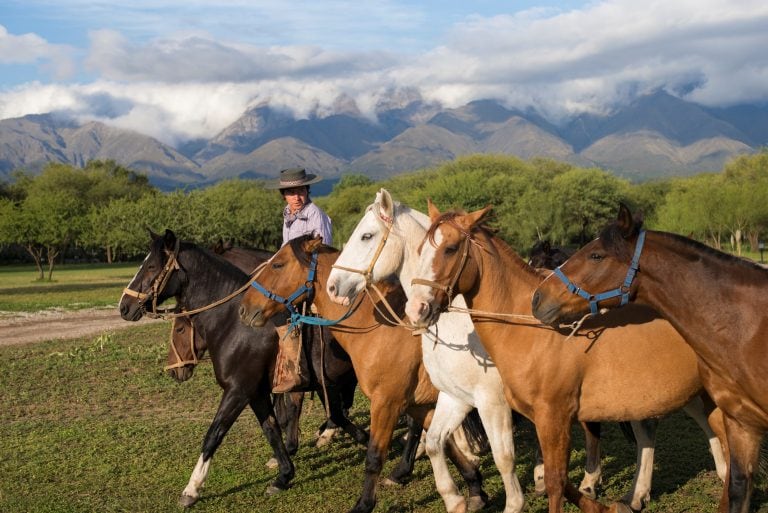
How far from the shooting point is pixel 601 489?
25.2ft

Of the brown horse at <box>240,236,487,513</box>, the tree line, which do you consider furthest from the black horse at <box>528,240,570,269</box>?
the tree line

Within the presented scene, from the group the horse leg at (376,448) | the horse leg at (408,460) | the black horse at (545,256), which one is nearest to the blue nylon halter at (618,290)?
the horse leg at (376,448)

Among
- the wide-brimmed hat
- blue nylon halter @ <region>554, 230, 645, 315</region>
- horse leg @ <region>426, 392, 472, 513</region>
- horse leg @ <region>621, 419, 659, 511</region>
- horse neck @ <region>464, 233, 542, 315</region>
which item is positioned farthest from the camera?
the wide-brimmed hat

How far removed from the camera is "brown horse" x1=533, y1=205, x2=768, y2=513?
492cm

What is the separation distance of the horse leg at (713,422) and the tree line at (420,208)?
26558mm

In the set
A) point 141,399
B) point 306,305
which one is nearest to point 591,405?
point 306,305

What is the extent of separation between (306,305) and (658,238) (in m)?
3.46

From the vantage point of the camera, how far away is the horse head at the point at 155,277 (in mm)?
8211

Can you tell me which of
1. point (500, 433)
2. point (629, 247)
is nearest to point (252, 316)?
point (500, 433)

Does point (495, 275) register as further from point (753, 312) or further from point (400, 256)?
point (753, 312)

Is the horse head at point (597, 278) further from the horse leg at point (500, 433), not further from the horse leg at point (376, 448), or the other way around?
the horse leg at point (376, 448)

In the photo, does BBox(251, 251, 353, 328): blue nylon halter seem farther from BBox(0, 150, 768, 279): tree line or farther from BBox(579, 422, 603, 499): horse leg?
BBox(0, 150, 768, 279): tree line

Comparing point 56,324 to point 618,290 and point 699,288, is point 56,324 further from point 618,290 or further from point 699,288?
point 699,288

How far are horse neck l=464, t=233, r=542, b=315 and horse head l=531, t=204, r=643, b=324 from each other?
0.59 m
